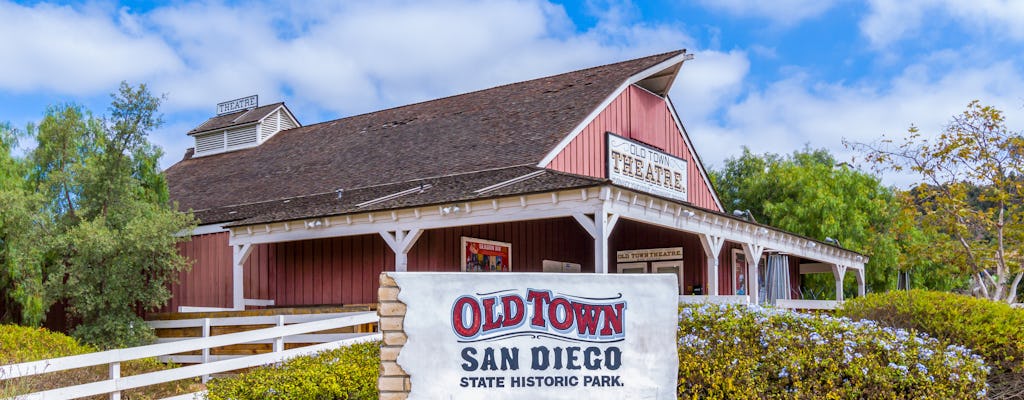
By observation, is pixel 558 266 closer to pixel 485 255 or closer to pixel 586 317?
pixel 485 255

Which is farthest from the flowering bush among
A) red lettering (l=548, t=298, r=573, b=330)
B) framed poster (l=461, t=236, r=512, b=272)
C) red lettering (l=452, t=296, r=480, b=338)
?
framed poster (l=461, t=236, r=512, b=272)

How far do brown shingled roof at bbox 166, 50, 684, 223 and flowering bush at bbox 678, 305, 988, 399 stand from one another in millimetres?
9470

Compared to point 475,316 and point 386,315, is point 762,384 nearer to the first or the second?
point 475,316

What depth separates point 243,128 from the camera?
29578mm

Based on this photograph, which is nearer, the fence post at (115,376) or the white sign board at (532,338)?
the white sign board at (532,338)

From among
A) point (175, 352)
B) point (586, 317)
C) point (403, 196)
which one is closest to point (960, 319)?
point (586, 317)

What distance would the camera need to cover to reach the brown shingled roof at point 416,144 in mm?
20109

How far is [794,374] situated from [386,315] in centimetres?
366

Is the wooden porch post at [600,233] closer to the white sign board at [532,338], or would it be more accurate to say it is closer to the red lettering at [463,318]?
the white sign board at [532,338]

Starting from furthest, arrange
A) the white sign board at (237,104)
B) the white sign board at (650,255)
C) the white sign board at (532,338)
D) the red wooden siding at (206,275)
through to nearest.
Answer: the white sign board at (237,104)
the white sign board at (650,255)
the red wooden siding at (206,275)
the white sign board at (532,338)

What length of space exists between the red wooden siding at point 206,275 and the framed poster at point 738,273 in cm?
1109

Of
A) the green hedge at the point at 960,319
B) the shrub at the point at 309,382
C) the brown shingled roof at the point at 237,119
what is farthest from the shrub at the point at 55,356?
the brown shingled roof at the point at 237,119

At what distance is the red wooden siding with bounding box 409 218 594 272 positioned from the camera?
58.9 ft

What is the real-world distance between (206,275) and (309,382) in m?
12.4
